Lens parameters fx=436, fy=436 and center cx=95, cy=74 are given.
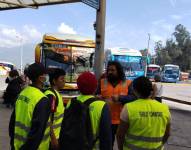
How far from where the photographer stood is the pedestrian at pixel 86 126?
3.78 metres

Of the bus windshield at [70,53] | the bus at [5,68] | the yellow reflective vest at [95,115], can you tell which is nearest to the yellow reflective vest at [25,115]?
the yellow reflective vest at [95,115]

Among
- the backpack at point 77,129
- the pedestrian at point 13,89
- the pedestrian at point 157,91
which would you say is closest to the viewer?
the backpack at point 77,129

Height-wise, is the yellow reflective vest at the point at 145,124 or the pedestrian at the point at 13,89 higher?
the yellow reflective vest at the point at 145,124

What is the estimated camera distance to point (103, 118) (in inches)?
152

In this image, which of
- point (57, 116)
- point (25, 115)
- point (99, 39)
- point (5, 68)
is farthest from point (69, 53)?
point (5, 68)

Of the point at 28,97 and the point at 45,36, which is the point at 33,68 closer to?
the point at 28,97

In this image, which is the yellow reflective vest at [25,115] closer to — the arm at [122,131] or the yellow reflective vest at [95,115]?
the yellow reflective vest at [95,115]

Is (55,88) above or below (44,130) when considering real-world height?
above

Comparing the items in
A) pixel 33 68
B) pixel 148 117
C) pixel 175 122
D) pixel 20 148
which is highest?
pixel 33 68

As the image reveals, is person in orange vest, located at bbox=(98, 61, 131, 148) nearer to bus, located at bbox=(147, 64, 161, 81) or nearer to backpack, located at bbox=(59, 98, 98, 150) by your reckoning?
backpack, located at bbox=(59, 98, 98, 150)

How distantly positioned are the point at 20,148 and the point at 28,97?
47 cm

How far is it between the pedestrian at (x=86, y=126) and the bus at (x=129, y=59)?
27.1m

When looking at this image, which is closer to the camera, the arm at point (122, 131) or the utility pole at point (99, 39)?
the arm at point (122, 131)

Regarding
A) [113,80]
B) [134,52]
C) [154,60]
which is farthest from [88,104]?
[154,60]
